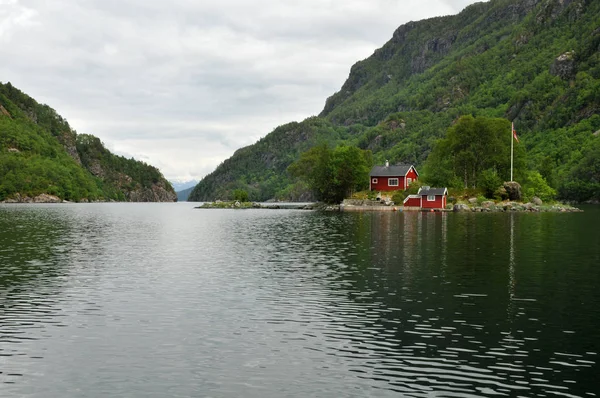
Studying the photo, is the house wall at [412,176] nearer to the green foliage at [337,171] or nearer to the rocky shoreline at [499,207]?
the green foliage at [337,171]

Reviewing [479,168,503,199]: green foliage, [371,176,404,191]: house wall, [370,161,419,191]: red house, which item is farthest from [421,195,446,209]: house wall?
[371,176,404,191]: house wall

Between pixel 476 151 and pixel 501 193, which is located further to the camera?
pixel 476 151

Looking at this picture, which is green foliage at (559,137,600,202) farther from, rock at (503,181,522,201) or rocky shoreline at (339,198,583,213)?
rock at (503,181,522,201)

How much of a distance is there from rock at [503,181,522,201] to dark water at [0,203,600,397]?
9047cm

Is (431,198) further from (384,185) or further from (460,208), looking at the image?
(384,185)

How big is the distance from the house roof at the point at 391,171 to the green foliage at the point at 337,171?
119 inches

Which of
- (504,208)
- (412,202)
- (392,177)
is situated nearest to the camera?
(504,208)

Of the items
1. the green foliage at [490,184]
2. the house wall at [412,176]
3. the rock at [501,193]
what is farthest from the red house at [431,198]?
the house wall at [412,176]

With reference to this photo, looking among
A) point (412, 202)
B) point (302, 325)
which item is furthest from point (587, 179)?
point (302, 325)

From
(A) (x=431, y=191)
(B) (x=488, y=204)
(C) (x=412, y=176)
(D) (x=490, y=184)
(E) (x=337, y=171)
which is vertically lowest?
(B) (x=488, y=204)

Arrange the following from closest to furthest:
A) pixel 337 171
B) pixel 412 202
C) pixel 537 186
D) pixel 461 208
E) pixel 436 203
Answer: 1. pixel 461 208
2. pixel 436 203
3. pixel 412 202
4. pixel 537 186
5. pixel 337 171

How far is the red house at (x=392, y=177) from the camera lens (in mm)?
155875

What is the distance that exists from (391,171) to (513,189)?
36.1 meters

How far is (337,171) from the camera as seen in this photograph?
160 metres
